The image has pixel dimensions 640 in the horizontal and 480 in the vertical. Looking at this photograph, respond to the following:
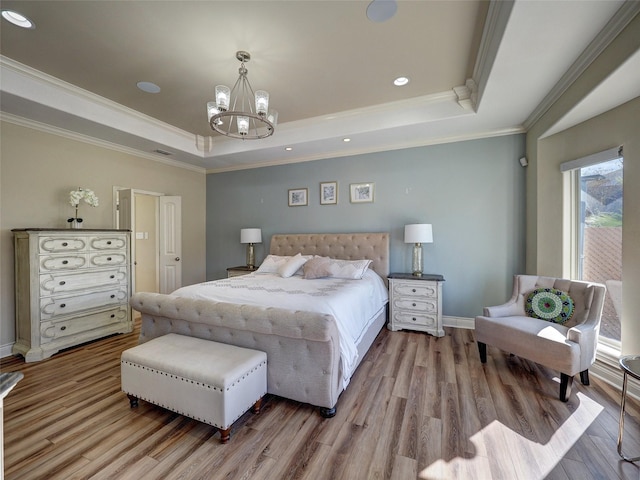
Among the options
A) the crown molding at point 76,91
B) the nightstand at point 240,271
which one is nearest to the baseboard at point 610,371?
the nightstand at point 240,271

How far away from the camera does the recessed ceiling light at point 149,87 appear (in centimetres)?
298

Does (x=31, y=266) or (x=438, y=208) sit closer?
(x=31, y=266)

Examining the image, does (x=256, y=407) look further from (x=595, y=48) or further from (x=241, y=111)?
(x=595, y=48)

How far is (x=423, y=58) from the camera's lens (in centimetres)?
258

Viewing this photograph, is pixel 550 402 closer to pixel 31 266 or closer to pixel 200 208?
pixel 31 266

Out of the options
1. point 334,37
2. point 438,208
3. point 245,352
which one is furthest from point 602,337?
point 334,37

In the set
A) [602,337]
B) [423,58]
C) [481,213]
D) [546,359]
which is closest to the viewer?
[546,359]

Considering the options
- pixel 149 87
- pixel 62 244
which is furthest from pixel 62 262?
pixel 149 87

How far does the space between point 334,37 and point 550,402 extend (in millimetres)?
3357

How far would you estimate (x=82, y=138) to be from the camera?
3674 millimetres

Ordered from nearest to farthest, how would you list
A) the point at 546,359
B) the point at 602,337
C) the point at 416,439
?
the point at 416,439 < the point at 546,359 < the point at 602,337

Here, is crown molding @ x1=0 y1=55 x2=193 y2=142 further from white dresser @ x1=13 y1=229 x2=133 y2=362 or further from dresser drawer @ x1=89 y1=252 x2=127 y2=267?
dresser drawer @ x1=89 y1=252 x2=127 y2=267

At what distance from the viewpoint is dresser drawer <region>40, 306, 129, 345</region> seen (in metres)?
3.06

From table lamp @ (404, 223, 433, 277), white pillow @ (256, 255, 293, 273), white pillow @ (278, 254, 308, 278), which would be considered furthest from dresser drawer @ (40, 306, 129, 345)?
table lamp @ (404, 223, 433, 277)
